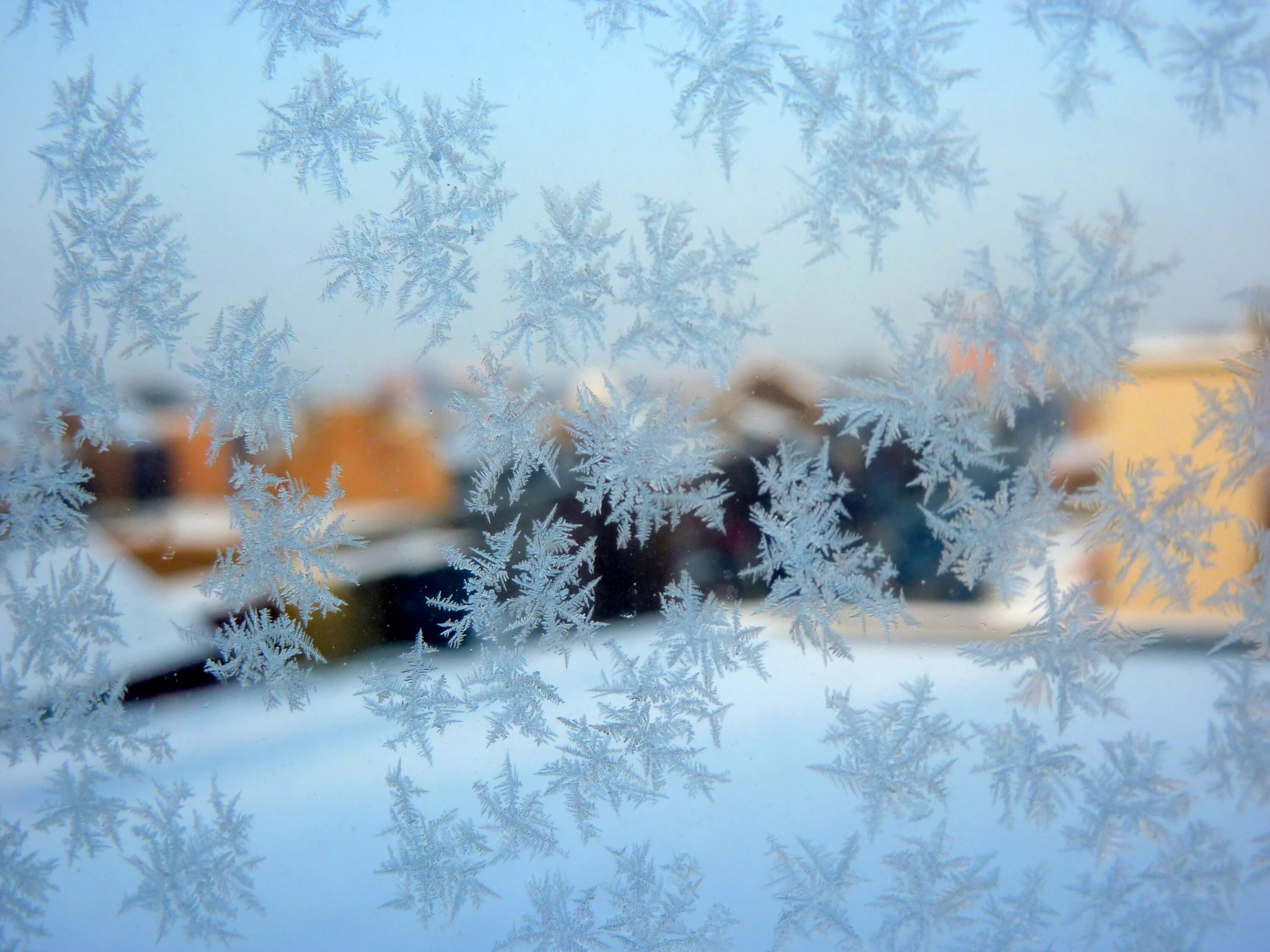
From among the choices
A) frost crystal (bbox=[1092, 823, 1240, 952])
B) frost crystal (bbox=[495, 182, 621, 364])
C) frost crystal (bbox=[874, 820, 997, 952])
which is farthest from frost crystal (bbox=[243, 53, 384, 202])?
frost crystal (bbox=[1092, 823, 1240, 952])

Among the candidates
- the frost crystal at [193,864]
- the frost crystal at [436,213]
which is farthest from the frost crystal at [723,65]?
the frost crystal at [193,864]

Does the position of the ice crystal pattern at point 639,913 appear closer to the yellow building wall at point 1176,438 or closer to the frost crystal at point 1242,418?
the yellow building wall at point 1176,438

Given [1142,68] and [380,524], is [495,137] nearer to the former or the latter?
[380,524]

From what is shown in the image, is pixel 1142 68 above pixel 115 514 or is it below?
above

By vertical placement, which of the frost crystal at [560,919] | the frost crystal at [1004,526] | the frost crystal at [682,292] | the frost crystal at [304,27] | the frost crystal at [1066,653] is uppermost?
the frost crystal at [304,27]

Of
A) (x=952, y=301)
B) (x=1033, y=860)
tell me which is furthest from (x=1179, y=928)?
(x=952, y=301)

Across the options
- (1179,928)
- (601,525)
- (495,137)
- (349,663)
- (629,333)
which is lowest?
(1179,928)

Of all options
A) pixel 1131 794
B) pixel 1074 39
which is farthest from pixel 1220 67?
pixel 1131 794
